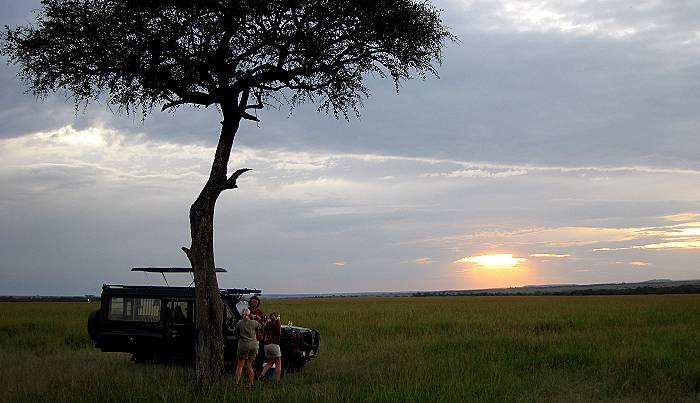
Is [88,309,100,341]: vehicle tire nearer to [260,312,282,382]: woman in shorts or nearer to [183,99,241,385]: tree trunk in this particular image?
[183,99,241,385]: tree trunk

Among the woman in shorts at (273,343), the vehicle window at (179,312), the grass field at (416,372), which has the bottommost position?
the grass field at (416,372)

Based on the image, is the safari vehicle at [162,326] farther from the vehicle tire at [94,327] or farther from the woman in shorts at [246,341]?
the woman in shorts at [246,341]

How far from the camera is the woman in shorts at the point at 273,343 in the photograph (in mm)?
14469

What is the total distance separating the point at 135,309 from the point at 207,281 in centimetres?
410

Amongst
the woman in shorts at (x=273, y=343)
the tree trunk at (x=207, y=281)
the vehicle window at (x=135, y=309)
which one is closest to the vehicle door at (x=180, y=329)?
the vehicle window at (x=135, y=309)

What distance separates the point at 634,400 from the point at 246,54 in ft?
36.3

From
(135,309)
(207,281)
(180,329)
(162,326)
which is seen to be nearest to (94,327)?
(135,309)

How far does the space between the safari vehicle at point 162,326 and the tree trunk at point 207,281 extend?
7.26 ft

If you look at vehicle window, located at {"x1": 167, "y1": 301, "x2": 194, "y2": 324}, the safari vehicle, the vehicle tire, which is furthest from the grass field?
vehicle window, located at {"x1": 167, "y1": 301, "x2": 194, "y2": 324}

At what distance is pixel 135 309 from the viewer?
1681 centimetres

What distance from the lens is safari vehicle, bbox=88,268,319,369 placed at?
16.2 m

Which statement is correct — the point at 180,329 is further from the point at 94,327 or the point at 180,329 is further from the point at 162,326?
the point at 94,327

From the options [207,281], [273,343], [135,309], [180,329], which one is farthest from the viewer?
[135,309]

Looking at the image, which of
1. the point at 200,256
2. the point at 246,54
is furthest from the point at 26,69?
the point at 200,256
